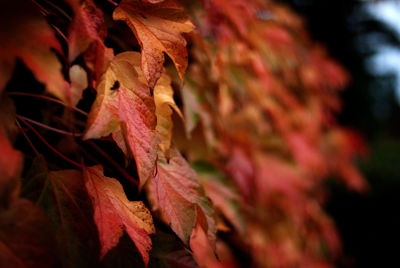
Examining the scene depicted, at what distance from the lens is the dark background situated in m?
4.27

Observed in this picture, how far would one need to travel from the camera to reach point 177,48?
0.59 meters

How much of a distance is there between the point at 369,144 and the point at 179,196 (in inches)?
342

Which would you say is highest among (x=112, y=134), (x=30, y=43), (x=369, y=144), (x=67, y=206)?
(x=30, y=43)

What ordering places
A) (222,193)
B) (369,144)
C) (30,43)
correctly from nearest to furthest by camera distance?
(30,43) < (222,193) < (369,144)

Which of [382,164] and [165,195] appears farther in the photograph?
[382,164]

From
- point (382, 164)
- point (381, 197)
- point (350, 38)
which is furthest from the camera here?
point (350, 38)

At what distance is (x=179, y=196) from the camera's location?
607mm

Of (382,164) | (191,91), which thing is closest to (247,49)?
(191,91)

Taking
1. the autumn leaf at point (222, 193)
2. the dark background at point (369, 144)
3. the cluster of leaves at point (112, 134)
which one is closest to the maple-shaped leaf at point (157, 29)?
the cluster of leaves at point (112, 134)

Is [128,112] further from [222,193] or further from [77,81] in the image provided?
[222,193]

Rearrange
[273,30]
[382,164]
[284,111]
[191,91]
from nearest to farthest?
[191,91] → [273,30] → [284,111] → [382,164]

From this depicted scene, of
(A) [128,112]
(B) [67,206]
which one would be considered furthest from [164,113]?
(B) [67,206]

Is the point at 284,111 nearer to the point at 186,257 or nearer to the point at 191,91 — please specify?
the point at 191,91

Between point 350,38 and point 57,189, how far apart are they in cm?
901
